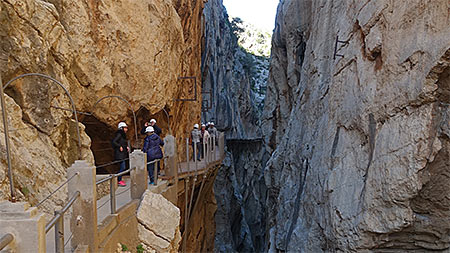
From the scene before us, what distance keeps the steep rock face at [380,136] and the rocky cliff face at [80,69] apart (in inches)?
231

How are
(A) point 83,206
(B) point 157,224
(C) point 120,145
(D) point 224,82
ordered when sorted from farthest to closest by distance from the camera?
(D) point 224,82 < (C) point 120,145 < (B) point 157,224 < (A) point 83,206

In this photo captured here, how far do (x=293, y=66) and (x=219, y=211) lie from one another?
14287 mm

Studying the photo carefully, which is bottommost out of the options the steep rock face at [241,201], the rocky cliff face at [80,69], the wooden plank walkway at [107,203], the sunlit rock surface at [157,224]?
the steep rock face at [241,201]

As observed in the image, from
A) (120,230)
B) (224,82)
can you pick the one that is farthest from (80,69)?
(224,82)

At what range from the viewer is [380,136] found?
7273 mm

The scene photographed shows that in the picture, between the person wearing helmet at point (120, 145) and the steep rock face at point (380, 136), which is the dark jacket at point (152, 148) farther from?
the steep rock face at point (380, 136)

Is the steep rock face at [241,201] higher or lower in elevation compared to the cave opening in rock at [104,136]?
lower

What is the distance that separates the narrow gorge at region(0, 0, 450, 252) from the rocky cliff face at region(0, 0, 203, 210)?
0.10 ft

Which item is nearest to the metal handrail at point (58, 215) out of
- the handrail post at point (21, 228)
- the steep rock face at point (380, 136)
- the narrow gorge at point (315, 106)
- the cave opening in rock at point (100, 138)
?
the handrail post at point (21, 228)

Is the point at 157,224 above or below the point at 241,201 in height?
above

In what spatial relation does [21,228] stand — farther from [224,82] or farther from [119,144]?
[224,82]

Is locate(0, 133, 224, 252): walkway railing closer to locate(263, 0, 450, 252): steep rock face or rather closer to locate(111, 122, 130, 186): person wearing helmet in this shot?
locate(111, 122, 130, 186): person wearing helmet

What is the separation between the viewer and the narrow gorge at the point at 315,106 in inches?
255

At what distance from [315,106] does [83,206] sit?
941 cm
